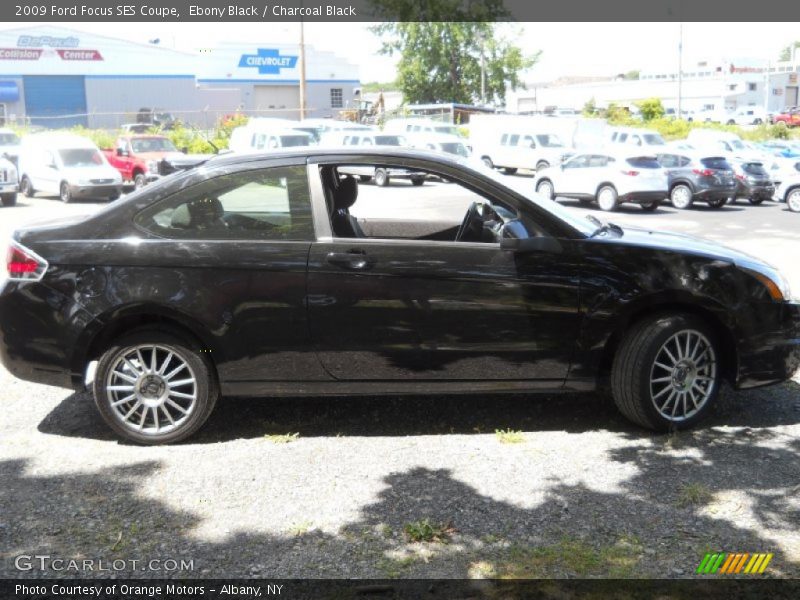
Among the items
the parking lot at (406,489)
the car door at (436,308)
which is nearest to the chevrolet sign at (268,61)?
the parking lot at (406,489)

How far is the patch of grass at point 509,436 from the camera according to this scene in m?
4.88

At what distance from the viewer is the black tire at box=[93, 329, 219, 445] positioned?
4.76 m

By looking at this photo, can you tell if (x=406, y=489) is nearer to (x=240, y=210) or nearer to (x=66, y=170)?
(x=240, y=210)

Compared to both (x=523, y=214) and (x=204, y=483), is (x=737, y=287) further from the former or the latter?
(x=204, y=483)

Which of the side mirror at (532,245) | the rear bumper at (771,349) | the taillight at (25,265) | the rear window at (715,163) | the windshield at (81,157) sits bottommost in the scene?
the rear bumper at (771,349)

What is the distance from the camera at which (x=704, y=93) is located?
90812 millimetres

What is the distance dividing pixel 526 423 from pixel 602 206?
61.2 ft

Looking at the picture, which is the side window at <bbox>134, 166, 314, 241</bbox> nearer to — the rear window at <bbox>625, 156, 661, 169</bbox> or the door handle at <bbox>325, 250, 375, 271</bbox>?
the door handle at <bbox>325, 250, 375, 271</bbox>

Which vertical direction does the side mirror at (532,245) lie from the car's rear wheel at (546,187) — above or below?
above

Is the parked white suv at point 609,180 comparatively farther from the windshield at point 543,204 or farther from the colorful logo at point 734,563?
the colorful logo at point 734,563

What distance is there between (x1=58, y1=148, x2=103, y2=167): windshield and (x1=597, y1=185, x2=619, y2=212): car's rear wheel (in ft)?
47.8

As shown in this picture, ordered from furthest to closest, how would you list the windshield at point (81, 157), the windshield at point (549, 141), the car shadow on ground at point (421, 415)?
1. the windshield at point (549, 141)
2. the windshield at point (81, 157)
3. the car shadow on ground at point (421, 415)

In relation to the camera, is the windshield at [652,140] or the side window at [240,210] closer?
the side window at [240,210]

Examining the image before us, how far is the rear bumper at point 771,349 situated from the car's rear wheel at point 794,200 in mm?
19197
